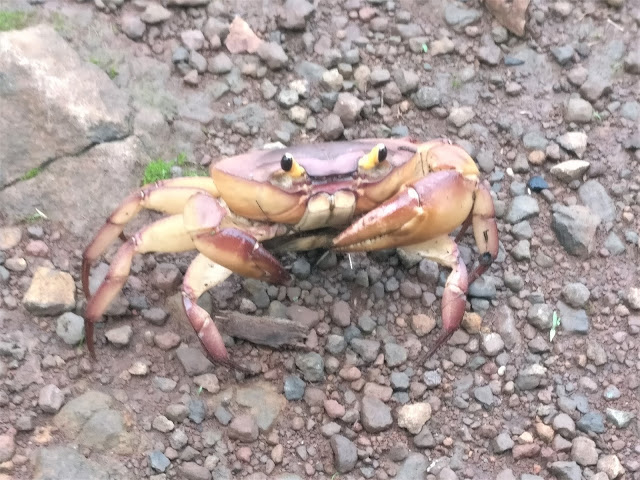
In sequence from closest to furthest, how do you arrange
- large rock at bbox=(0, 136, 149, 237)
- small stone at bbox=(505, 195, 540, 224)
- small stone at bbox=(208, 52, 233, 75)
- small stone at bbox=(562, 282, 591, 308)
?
small stone at bbox=(562, 282, 591, 308) → large rock at bbox=(0, 136, 149, 237) → small stone at bbox=(505, 195, 540, 224) → small stone at bbox=(208, 52, 233, 75)

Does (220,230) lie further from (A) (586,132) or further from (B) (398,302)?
(A) (586,132)

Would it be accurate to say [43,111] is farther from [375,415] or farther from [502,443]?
[502,443]

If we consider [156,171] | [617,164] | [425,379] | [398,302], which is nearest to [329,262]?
[398,302]

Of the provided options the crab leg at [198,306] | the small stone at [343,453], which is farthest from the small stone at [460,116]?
the small stone at [343,453]

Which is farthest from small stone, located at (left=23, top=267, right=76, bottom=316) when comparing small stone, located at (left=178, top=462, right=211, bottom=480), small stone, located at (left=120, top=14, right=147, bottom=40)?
small stone, located at (left=120, top=14, right=147, bottom=40)

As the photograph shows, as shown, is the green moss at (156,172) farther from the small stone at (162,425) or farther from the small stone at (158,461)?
the small stone at (158,461)

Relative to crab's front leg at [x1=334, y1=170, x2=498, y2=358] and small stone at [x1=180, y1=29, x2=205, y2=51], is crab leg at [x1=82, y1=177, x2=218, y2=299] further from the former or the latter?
small stone at [x1=180, y1=29, x2=205, y2=51]

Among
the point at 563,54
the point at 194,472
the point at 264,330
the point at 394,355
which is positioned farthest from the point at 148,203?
the point at 563,54
